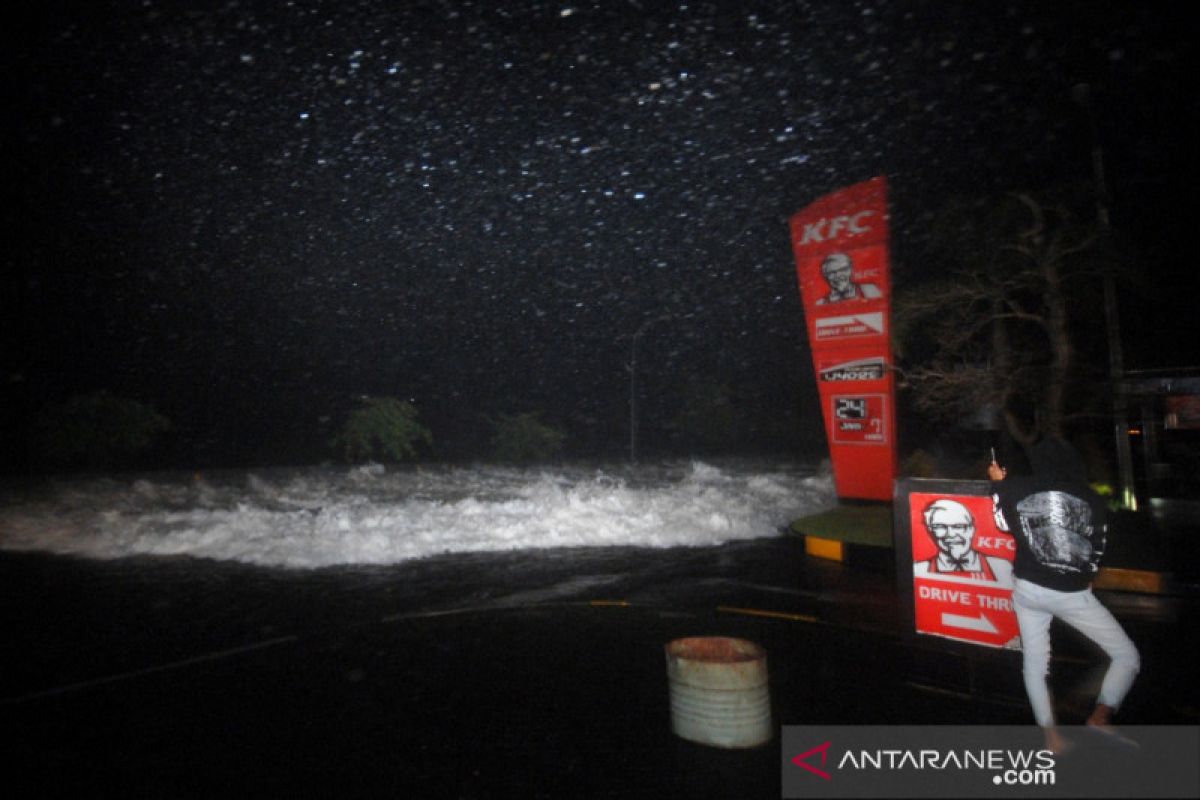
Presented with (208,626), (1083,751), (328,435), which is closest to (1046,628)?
(1083,751)

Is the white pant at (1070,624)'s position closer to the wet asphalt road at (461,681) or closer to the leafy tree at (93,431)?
the wet asphalt road at (461,681)

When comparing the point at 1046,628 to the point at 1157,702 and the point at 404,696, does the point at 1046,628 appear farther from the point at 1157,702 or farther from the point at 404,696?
the point at 404,696

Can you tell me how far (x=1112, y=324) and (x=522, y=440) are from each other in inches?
1223

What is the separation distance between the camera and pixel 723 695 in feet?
12.4

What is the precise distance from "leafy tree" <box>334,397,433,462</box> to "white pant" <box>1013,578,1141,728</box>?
3177 cm

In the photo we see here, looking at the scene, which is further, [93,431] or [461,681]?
[93,431]

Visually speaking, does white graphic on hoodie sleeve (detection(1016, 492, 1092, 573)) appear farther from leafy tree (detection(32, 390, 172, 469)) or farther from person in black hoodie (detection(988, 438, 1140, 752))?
leafy tree (detection(32, 390, 172, 469))

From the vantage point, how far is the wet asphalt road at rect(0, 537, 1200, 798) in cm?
383

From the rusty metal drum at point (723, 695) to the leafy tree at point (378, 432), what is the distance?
30.8m

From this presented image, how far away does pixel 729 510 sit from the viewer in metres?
16.2

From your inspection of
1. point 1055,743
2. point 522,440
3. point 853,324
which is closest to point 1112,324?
point 853,324

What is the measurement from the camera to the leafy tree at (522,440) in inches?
1507

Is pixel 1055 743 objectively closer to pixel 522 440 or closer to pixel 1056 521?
pixel 1056 521

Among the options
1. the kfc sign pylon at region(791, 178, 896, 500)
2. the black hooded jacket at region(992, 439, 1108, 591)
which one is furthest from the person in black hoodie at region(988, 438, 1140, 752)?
the kfc sign pylon at region(791, 178, 896, 500)
